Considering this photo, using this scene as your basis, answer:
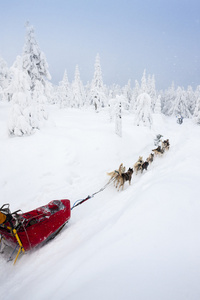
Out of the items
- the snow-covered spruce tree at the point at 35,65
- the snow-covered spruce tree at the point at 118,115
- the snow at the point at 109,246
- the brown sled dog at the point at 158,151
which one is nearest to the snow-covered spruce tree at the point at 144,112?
the snow-covered spruce tree at the point at 118,115

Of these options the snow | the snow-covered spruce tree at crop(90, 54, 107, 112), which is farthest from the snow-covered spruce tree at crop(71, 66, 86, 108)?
the snow

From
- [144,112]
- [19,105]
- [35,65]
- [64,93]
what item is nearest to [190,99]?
[144,112]

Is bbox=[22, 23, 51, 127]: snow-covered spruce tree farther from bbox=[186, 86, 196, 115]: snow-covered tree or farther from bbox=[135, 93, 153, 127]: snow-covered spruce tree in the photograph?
bbox=[186, 86, 196, 115]: snow-covered tree

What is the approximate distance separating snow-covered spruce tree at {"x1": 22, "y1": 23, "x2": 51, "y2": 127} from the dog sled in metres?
11.6

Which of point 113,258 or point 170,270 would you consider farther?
point 113,258

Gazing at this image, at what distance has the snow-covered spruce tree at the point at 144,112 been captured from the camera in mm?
22078

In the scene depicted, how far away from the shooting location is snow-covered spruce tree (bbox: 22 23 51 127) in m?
14.3

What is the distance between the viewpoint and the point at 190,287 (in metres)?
1.82

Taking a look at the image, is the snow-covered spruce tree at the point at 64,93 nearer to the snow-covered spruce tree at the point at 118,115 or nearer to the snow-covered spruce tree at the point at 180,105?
the snow-covered spruce tree at the point at 118,115

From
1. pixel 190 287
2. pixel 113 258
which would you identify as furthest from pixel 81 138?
pixel 190 287

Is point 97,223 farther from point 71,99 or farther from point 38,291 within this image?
point 71,99

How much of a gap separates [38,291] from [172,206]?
3217mm

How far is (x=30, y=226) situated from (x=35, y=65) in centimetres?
1538

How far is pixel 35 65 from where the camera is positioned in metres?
14.7
